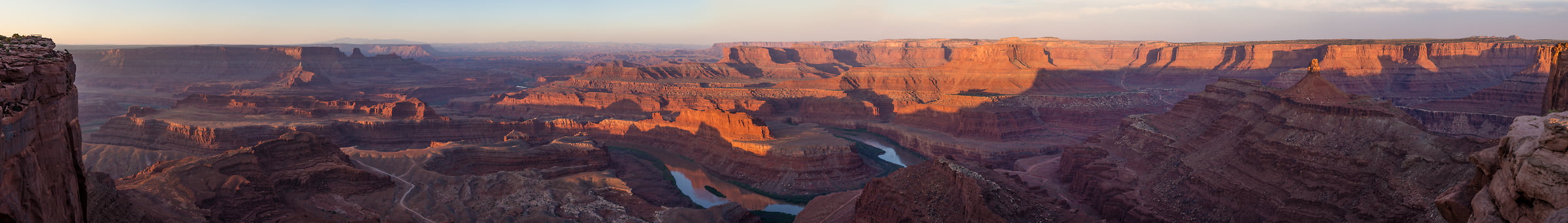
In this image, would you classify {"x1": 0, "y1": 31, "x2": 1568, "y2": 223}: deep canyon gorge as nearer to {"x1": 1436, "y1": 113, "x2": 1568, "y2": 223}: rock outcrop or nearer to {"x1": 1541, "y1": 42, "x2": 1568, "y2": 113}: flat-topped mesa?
{"x1": 1436, "y1": 113, "x2": 1568, "y2": 223}: rock outcrop

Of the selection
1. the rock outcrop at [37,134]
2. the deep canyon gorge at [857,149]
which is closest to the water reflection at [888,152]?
the deep canyon gorge at [857,149]

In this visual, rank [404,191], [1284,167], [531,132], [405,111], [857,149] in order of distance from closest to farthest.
→ [1284,167] → [404,191] → [857,149] → [531,132] → [405,111]

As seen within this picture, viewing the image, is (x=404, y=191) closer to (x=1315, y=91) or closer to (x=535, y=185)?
(x=535, y=185)

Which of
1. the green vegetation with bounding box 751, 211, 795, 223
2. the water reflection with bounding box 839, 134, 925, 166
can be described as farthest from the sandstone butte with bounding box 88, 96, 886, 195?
the water reflection with bounding box 839, 134, 925, 166

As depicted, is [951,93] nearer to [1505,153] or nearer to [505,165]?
[505,165]

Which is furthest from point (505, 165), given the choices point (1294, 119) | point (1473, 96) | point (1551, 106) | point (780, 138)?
point (1473, 96)

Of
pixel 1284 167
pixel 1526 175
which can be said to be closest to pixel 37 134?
pixel 1526 175

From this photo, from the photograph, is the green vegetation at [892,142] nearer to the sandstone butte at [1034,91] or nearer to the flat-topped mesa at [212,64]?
the sandstone butte at [1034,91]
